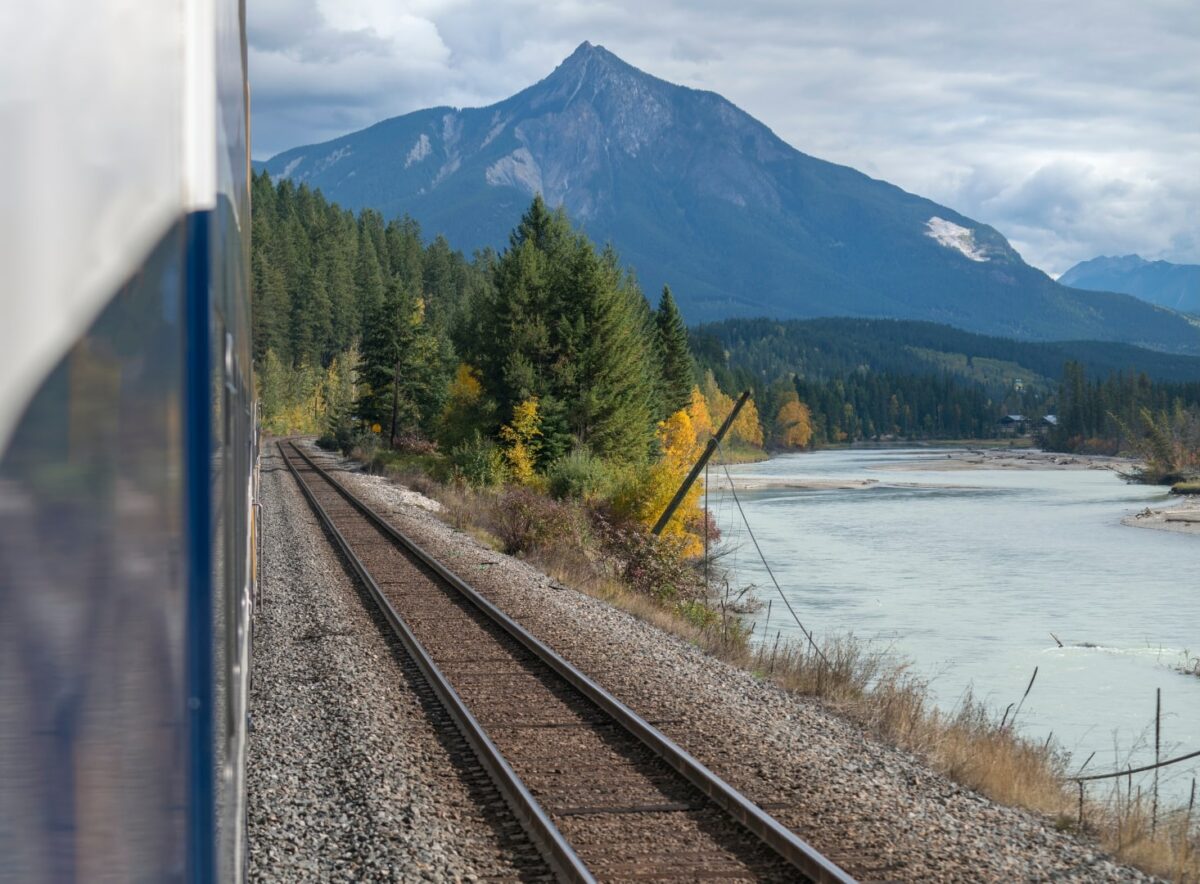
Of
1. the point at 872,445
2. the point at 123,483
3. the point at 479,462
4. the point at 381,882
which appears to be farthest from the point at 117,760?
the point at 872,445

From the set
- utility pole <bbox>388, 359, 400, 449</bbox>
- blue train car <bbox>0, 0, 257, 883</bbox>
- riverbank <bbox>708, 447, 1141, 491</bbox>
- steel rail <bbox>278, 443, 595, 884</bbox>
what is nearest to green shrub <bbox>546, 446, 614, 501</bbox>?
riverbank <bbox>708, 447, 1141, 491</bbox>

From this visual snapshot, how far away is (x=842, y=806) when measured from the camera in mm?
7801

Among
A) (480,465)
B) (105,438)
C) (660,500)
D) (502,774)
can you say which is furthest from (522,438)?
(105,438)

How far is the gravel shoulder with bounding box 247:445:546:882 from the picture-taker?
6.80 m

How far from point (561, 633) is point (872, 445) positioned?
7151 inches

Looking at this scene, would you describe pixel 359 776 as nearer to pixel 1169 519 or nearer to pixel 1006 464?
pixel 1169 519

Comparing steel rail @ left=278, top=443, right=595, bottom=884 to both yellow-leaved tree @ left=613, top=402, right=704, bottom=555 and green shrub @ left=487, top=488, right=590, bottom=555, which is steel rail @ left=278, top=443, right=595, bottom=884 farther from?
yellow-leaved tree @ left=613, top=402, right=704, bottom=555

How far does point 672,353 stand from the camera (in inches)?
3004

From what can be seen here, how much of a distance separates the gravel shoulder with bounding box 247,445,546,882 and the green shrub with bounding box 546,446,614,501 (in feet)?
72.9

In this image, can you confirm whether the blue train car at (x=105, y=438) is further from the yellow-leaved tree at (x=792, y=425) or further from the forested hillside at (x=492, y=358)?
the yellow-leaved tree at (x=792, y=425)

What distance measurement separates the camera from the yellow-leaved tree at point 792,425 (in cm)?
17138

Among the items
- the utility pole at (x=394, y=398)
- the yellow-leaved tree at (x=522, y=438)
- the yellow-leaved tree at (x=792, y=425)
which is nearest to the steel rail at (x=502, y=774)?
the yellow-leaved tree at (x=522, y=438)

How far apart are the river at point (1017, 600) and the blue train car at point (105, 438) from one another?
12.0 meters

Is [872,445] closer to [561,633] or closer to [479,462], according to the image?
[479,462]
